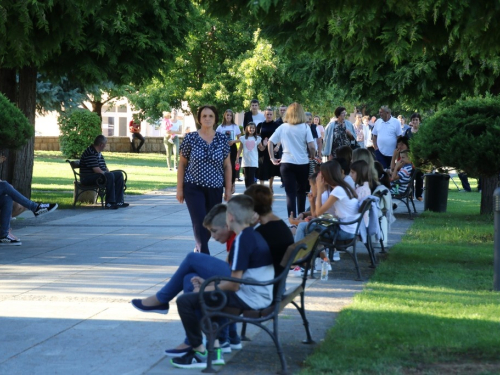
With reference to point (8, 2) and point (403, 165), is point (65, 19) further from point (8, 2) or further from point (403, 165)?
point (403, 165)

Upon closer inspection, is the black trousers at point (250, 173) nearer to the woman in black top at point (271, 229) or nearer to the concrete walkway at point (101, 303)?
the concrete walkway at point (101, 303)

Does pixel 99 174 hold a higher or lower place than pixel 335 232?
higher

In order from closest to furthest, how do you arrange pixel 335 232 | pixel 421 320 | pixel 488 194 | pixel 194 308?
1. pixel 194 308
2. pixel 421 320
3. pixel 335 232
4. pixel 488 194

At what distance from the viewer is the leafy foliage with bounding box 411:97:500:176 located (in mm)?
12445

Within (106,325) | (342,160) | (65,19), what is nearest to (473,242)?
(342,160)

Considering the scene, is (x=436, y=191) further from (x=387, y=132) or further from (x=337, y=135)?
(x=337, y=135)

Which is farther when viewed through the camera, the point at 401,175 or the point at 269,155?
the point at 401,175

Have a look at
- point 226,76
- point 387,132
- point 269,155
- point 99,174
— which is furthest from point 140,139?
point 269,155

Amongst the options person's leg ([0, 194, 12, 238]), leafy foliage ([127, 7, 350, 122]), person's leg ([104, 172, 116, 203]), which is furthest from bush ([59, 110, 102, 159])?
person's leg ([0, 194, 12, 238])

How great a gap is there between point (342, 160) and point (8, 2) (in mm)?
4647

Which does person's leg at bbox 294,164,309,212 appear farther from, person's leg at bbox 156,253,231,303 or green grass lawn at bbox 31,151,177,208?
person's leg at bbox 156,253,231,303

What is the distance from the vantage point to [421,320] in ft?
24.1

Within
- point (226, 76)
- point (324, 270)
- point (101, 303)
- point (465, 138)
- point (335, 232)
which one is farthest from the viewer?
point (226, 76)

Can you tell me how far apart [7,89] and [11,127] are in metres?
5.25
